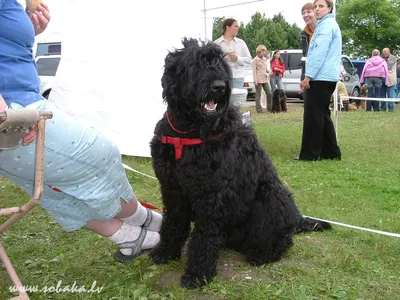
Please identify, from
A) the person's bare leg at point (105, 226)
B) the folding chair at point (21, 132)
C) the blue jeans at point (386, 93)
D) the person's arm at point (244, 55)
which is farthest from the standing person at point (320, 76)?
the blue jeans at point (386, 93)

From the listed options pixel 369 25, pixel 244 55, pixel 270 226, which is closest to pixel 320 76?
pixel 244 55

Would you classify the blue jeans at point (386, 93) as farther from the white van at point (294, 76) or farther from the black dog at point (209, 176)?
the black dog at point (209, 176)

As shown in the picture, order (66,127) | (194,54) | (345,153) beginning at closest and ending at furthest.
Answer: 1. (66,127)
2. (194,54)
3. (345,153)

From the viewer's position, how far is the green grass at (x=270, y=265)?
2.72m

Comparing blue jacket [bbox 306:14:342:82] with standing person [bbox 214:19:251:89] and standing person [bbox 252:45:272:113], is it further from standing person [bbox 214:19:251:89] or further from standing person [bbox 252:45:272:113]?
standing person [bbox 252:45:272:113]

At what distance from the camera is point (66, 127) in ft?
7.55

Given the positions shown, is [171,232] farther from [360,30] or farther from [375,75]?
[360,30]

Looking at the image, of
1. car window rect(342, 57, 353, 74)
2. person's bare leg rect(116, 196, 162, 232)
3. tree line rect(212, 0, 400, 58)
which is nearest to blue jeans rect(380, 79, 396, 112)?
car window rect(342, 57, 353, 74)

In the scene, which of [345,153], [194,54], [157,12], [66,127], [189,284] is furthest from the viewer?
[345,153]

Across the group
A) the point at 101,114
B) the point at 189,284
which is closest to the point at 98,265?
the point at 189,284

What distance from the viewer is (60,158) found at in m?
2.27

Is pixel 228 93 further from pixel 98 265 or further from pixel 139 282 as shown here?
pixel 98 265

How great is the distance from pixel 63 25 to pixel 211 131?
162 inches

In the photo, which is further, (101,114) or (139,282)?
(101,114)
